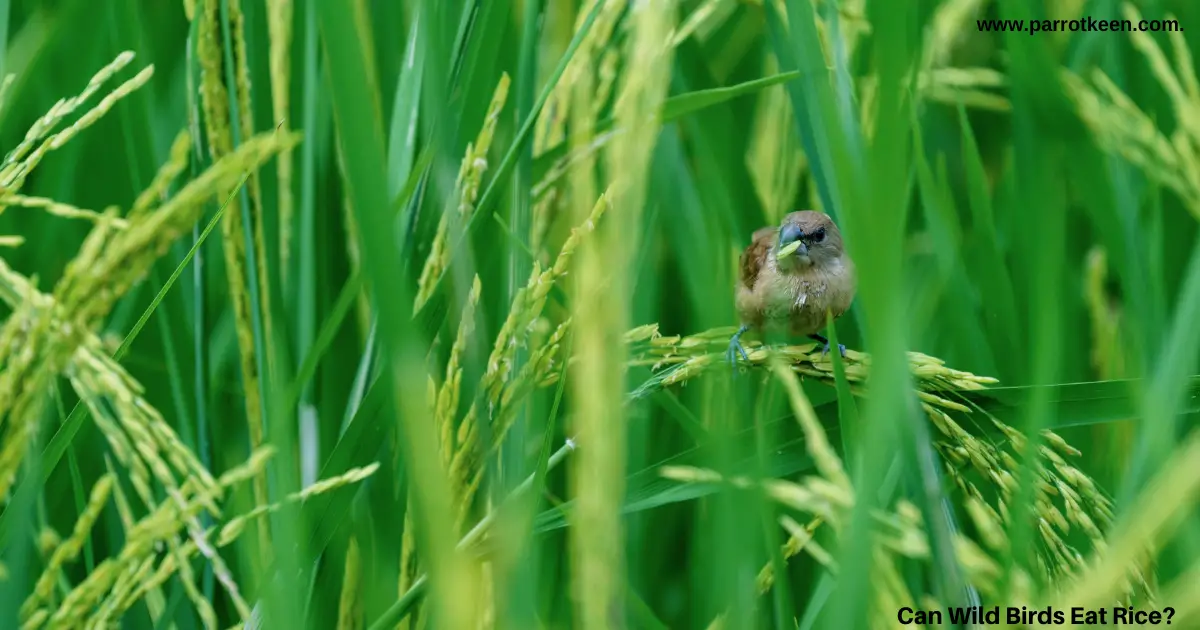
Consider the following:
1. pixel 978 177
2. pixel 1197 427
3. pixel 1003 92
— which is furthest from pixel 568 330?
pixel 1003 92

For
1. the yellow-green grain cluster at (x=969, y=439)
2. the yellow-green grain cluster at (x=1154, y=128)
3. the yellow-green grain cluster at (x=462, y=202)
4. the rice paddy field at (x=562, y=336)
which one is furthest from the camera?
the yellow-green grain cluster at (x=1154, y=128)

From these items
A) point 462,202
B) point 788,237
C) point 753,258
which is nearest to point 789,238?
point 788,237

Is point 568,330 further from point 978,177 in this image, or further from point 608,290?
point 978,177

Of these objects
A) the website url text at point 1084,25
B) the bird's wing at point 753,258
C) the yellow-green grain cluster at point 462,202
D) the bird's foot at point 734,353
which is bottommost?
the bird's foot at point 734,353

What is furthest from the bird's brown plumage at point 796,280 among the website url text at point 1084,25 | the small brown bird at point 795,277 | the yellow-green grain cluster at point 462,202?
the yellow-green grain cluster at point 462,202

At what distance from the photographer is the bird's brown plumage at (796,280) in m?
1.45

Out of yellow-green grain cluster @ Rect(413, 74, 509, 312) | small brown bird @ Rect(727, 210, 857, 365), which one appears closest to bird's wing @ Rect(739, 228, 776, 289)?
small brown bird @ Rect(727, 210, 857, 365)

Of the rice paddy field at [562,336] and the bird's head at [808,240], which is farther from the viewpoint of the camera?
the bird's head at [808,240]

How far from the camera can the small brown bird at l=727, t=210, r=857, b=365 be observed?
4.73 ft

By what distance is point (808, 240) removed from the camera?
1511 mm

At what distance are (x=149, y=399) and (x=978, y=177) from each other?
940mm

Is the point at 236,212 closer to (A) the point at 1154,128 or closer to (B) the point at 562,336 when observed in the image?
(B) the point at 562,336

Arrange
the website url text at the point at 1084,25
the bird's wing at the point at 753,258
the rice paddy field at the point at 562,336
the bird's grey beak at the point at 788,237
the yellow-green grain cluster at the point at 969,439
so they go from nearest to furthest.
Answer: the rice paddy field at the point at 562,336
the yellow-green grain cluster at the point at 969,439
the website url text at the point at 1084,25
the bird's grey beak at the point at 788,237
the bird's wing at the point at 753,258

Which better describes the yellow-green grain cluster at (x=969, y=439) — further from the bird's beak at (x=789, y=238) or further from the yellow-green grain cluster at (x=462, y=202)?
the bird's beak at (x=789, y=238)
